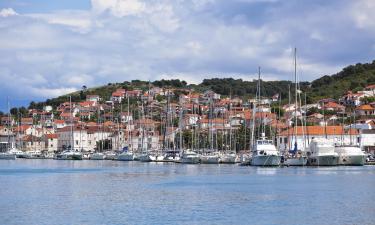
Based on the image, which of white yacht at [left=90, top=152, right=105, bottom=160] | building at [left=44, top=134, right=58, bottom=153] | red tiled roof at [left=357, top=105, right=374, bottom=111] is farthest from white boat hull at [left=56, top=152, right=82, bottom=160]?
red tiled roof at [left=357, top=105, right=374, bottom=111]

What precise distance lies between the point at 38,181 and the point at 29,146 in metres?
126

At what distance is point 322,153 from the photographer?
8700 cm

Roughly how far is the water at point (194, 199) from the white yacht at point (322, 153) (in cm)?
1145

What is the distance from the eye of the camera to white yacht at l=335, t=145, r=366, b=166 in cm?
8962

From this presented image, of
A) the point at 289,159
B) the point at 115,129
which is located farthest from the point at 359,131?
the point at 115,129

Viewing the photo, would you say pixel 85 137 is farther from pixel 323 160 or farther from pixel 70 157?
pixel 323 160

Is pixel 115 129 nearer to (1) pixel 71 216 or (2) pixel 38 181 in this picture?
(2) pixel 38 181

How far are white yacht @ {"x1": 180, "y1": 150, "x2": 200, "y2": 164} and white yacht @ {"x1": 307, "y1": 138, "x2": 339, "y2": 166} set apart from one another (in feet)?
75.0

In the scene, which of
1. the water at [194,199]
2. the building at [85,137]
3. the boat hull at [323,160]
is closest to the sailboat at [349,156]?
the boat hull at [323,160]

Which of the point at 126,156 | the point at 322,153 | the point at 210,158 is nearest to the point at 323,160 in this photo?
the point at 322,153

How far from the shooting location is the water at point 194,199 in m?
40.1

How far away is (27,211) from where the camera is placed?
44000mm

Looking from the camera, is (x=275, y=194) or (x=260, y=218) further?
(x=275, y=194)

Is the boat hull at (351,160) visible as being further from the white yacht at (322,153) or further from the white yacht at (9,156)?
the white yacht at (9,156)
